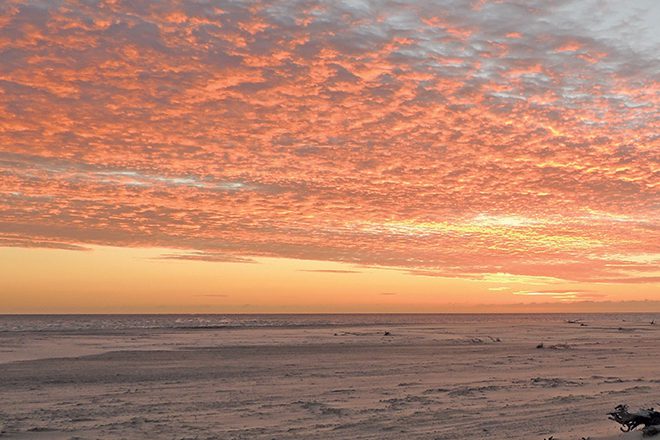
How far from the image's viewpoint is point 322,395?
21891 millimetres

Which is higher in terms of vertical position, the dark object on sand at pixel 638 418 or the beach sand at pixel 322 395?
the dark object on sand at pixel 638 418

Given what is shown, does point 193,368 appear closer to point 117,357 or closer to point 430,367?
point 117,357

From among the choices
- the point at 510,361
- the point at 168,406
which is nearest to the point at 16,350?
the point at 168,406

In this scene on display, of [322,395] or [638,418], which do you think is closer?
[638,418]

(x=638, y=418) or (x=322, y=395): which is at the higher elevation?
(x=638, y=418)

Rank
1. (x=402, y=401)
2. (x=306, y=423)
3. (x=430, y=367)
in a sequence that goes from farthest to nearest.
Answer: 1. (x=430, y=367)
2. (x=402, y=401)
3. (x=306, y=423)

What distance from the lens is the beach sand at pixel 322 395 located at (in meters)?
15.9

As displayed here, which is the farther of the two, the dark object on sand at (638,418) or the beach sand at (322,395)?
the beach sand at (322,395)

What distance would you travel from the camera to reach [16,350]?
1748 inches

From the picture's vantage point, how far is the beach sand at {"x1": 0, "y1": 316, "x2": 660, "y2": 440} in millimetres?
15898

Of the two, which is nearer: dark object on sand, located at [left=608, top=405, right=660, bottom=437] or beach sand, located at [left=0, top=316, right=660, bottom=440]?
dark object on sand, located at [left=608, top=405, right=660, bottom=437]

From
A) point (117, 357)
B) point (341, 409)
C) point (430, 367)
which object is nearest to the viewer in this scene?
point (341, 409)

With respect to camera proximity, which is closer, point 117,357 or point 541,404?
point 541,404

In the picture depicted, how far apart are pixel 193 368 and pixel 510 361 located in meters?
17.9
